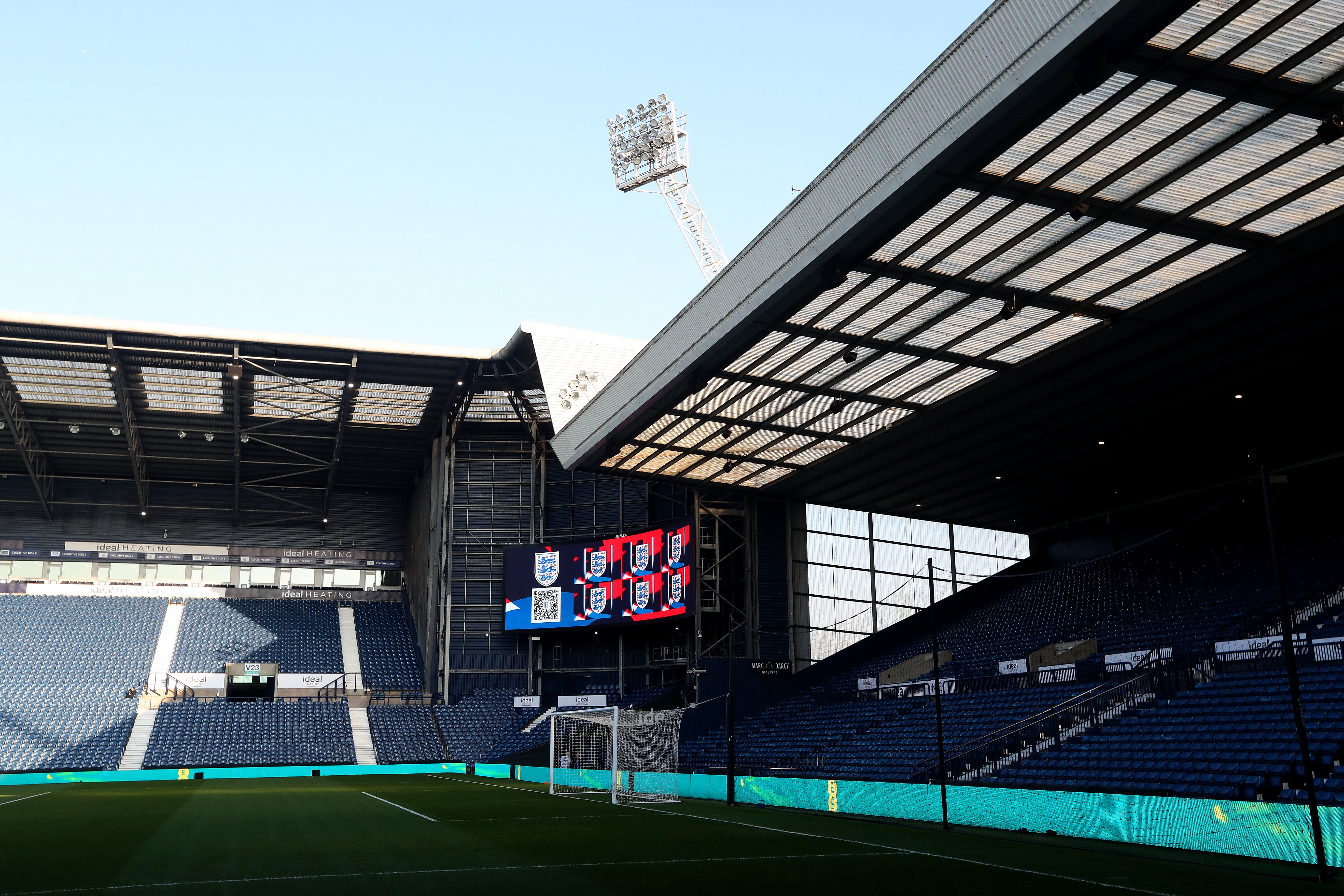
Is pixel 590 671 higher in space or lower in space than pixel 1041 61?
lower

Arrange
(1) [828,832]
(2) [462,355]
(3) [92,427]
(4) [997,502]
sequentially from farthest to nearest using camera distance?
(3) [92,427], (2) [462,355], (4) [997,502], (1) [828,832]

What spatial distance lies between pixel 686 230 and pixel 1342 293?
163 ft

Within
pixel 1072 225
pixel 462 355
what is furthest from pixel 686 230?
pixel 1072 225

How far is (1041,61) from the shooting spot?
16812 mm

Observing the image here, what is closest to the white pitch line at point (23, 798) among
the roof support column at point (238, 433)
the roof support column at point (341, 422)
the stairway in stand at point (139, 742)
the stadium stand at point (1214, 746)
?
the stairway in stand at point (139, 742)

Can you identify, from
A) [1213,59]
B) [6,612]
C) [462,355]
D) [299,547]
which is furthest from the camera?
[299,547]

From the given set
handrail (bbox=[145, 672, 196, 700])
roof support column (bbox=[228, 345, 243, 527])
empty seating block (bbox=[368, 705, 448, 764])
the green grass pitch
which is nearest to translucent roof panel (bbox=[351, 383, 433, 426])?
roof support column (bbox=[228, 345, 243, 527])

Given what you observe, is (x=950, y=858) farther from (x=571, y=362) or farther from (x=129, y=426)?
(x=129, y=426)

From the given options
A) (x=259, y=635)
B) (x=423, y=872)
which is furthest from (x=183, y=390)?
(x=423, y=872)

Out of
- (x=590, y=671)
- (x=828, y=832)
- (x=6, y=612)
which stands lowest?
(x=828, y=832)

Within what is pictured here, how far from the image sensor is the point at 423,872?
14805 millimetres

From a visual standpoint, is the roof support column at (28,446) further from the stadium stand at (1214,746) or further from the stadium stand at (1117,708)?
the stadium stand at (1214,746)

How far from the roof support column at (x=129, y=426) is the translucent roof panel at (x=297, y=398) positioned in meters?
5.54

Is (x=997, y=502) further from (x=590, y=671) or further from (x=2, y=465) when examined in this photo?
(x=2, y=465)
